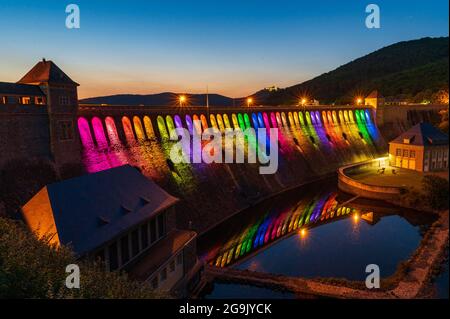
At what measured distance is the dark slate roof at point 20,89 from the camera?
1125 inches

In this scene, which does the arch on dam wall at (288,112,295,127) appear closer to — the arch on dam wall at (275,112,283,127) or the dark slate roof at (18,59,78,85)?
the arch on dam wall at (275,112,283,127)

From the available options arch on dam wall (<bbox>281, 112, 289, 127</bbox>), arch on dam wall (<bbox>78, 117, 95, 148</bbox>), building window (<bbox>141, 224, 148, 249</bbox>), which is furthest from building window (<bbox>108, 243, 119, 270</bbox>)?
arch on dam wall (<bbox>281, 112, 289, 127</bbox>)

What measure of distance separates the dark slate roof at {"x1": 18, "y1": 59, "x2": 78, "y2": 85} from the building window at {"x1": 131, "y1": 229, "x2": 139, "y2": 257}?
60.0 ft

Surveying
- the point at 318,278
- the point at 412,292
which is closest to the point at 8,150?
the point at 318,278

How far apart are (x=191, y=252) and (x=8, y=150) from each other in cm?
1883

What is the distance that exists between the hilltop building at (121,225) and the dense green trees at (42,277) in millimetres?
2334

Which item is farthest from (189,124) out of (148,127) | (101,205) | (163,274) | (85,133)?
(163,274)

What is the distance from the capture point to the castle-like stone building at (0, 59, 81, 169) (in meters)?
28.8

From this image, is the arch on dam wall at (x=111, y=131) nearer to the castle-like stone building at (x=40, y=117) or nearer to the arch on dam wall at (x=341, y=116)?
the castle-like stone building at (x=40, y=117)

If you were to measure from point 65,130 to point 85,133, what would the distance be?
2.66m

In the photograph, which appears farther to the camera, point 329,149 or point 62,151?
point 329,149
